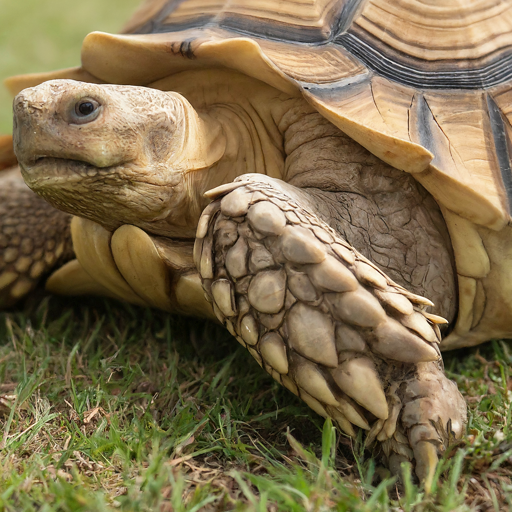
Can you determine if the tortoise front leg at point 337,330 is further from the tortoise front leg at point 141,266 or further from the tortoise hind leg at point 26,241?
the tortoise hind leg at point 26,241

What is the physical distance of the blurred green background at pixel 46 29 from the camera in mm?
5816

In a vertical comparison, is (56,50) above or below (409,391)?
below

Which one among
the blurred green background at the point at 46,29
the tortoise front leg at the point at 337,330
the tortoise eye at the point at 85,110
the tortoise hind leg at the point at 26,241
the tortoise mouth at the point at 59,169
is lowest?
the blurred green background at the point at 46,29

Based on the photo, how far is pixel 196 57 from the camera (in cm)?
191

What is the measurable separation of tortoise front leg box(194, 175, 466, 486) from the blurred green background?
11.9ft

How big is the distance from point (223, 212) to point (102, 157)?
1.35 ft

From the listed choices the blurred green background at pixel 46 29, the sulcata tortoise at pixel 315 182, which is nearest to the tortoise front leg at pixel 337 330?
the sulcata tortoise at pixel 315 182

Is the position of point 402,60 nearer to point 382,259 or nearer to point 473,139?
point 473,139

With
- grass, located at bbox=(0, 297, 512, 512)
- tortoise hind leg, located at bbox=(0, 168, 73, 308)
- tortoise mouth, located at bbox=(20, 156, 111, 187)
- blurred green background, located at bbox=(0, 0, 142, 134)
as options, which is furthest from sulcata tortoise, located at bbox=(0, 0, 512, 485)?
blurred green background, located at bbox=(0, 0, 142, 134)

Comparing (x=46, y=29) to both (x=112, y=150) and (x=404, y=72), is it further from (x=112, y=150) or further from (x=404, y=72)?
(x=404, y=72)

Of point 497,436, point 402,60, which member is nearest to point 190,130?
point 402,60

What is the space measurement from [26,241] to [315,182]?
1228mm

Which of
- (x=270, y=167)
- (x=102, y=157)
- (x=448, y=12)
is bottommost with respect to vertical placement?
(x=270, y=167)

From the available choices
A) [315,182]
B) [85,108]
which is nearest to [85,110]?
[85,108]
